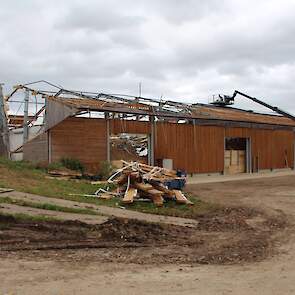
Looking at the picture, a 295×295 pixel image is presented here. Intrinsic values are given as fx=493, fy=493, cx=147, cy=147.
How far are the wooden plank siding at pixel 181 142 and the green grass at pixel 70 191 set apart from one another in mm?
6139

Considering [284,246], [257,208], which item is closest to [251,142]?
[257,208]

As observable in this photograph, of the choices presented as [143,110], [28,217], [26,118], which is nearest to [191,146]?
[143,110]

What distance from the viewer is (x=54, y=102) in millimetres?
25609

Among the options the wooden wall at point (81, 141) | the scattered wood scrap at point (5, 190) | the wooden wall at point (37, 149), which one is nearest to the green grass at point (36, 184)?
the scattered wood scrap at point (5, 190)

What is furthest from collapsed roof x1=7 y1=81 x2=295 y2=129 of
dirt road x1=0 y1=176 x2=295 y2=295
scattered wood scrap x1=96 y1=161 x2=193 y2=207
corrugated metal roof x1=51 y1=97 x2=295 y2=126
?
dirt road x1=0 y1=176 x2=295 y2=295

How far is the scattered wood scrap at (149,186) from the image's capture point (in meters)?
15.5

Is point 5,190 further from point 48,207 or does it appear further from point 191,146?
point 191,146

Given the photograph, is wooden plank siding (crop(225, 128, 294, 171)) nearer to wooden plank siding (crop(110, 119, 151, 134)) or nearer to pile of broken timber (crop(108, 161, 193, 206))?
wooden plank siding (crop(110, 119, 151, 134))

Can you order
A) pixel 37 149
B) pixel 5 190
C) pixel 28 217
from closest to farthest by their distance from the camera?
pixel 28 217
pixel 5 190
pixel 37 149

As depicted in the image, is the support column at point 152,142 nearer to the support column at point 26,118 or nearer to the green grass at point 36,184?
the support column at point 26,118

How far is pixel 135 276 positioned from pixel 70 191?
32.0 ft

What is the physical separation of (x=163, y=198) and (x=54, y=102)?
11.9 m

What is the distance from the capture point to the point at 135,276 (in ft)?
23.5

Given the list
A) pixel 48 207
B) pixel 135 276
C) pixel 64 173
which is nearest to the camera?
pixel 135 276
